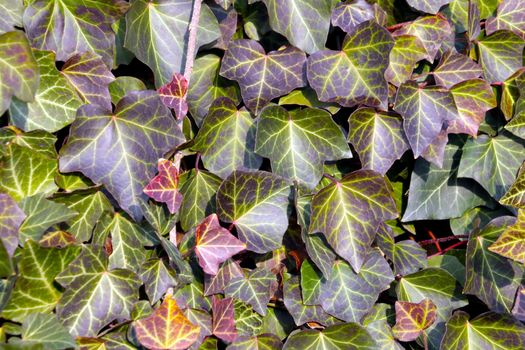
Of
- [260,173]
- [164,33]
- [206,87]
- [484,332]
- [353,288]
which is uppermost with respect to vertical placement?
[164,33]

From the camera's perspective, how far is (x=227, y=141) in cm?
143

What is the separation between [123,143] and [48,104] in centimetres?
18

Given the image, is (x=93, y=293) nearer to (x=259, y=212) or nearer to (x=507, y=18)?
(x=259, y=212)

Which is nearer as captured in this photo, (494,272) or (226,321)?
(226,321)

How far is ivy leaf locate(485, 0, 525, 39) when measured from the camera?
159 centimetres

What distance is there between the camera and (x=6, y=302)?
1.18m

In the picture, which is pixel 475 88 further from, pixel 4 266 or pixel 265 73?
pixel 4 266

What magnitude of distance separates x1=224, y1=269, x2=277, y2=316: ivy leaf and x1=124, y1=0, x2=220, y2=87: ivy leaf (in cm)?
48

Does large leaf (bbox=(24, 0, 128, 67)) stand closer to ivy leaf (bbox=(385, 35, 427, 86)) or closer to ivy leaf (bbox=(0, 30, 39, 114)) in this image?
ivy leaf (bbox=(0, 30, 39, 114))

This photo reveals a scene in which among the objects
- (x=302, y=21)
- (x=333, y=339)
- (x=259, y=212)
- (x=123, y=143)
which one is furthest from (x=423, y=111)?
(x=123, y=143)

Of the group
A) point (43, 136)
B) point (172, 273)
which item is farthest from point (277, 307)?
point (43, 136)

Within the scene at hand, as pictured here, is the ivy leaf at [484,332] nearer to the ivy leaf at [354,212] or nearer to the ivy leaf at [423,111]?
the ivy leaf at [354,212]

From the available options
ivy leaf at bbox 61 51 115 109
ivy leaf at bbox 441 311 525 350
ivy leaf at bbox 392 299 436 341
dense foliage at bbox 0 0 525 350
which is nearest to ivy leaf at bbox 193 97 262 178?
dense foliage at bbox 0 0 525 350

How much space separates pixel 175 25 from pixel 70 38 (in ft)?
0.76
